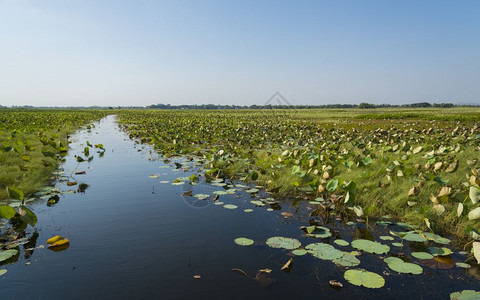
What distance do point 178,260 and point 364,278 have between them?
2265 mm

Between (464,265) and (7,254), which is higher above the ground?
(7,254)

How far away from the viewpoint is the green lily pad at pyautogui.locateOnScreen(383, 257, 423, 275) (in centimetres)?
346

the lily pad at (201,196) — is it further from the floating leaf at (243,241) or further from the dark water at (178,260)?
the floating leaf at (243,241)

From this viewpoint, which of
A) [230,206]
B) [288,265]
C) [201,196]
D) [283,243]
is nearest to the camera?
[288,265]

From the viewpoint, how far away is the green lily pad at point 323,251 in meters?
3.79

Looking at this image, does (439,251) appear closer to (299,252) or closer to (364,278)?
(364,278)

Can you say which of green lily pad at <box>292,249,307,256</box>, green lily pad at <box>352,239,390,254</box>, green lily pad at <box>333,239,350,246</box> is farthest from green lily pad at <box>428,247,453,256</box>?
green lily pad at <box>292,249,307,256</box>

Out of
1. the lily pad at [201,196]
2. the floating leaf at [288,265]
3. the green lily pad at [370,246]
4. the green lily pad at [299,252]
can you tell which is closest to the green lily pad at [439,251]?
the green lily pad at [370,246]

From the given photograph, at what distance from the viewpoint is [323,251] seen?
3.92m

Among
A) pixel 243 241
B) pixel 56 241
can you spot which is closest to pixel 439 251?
pixel 243 241

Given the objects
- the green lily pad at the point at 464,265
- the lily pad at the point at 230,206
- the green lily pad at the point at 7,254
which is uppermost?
the green lily pad at the point at 7,254

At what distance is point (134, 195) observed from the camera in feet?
22.0

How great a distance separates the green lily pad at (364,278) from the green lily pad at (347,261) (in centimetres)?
16

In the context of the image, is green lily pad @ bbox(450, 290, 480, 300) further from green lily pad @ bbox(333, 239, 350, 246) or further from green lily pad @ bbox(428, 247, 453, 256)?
green lily pad @ bbox(333, 239, 350, 246)
